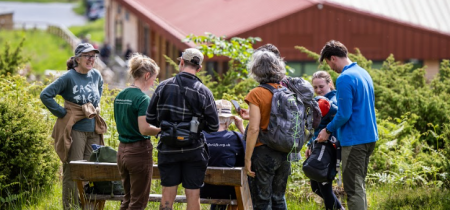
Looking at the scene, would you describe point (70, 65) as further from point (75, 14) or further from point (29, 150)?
point (75, 14)

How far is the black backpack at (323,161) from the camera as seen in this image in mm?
6648

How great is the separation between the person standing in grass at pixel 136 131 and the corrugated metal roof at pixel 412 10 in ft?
65.0

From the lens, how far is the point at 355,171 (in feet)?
20.8

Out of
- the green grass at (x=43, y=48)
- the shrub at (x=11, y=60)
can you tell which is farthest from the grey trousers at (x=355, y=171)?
the green grass at (x=43, y=48)

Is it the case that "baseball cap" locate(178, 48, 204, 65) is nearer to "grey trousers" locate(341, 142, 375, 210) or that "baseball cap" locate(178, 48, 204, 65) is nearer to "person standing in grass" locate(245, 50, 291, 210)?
"person standing in grass" locate(245, 50, 291, 210)

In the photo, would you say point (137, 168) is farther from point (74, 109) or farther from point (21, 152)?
point (21, 152)

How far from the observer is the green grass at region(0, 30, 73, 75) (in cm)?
4247

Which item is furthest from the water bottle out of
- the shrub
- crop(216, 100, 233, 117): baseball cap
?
the shrub

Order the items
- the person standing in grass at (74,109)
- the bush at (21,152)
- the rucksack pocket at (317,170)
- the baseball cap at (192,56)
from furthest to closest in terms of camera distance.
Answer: the bush at (21,152) < the person standing in grass at (74,109) < the rucksack pocket at (317,170) < the baseball cap at (192,56)

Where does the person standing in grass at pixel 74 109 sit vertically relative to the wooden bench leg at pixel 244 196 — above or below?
above

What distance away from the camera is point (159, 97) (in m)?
5.83

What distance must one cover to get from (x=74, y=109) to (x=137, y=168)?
1367mm

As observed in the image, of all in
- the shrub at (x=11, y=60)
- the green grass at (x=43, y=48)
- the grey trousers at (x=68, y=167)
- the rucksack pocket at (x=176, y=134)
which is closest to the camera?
the rucksack pocket at (x=176, y=134)

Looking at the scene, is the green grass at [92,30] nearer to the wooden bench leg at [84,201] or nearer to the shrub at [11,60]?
the shrub at [11,60]
